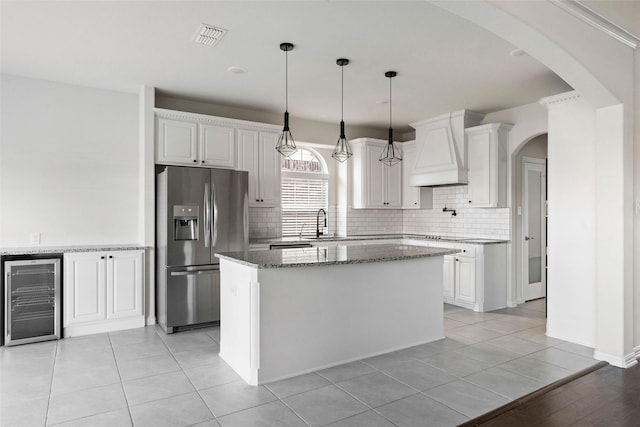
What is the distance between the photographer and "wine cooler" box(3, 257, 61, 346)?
4043mm

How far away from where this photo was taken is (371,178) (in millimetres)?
6746

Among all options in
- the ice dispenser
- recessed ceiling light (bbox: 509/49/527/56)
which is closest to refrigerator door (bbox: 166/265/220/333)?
the ice dispenser

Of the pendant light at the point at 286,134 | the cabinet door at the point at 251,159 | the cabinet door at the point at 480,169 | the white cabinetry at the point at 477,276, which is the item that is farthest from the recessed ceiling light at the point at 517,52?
the cabinet door at the point at 251,159

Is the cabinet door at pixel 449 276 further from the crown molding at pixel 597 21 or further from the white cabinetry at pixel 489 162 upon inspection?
the crown molding at pixel 597 21

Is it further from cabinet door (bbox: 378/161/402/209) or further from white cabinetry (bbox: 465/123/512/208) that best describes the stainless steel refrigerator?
white cabinetry (bbox: 465/123/512/208)

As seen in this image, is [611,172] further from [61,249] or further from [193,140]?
[61,249]

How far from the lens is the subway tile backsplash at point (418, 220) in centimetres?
596

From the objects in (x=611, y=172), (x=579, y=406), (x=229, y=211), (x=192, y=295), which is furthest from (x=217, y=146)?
(x=579, y=406)

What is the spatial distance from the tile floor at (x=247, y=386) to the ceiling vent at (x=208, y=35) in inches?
110

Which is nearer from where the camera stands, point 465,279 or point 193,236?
point 193,236

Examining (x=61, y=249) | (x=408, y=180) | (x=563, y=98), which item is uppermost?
(x=563, y=98)

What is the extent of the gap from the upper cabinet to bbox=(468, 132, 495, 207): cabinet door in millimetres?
3345

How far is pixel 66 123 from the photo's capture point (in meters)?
4.71

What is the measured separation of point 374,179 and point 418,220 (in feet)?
3.72
